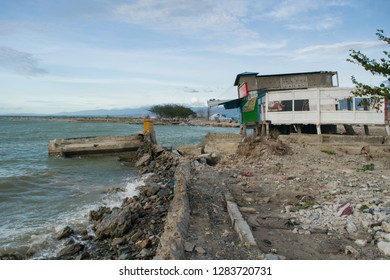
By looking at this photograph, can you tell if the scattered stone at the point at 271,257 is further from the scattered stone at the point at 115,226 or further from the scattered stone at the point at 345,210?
the scattered stone at the point at 115,226

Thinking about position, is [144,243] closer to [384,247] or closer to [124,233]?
[124,233]

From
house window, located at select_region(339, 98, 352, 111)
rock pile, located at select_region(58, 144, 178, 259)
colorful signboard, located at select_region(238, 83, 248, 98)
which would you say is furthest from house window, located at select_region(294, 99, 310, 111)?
rock pile, located at select_region(58, 144, 178, 259)

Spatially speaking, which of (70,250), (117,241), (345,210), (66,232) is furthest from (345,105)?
(70,250)

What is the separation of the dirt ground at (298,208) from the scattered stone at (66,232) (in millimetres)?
2901

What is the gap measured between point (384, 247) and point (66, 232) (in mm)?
6321

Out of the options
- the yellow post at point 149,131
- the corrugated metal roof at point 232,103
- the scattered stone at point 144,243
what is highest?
the corrugated metal roof at point 232,103

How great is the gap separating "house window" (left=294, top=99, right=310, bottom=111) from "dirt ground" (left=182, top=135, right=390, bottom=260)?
4.56 metres

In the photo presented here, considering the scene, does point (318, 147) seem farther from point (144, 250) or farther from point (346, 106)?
point (144, 250)

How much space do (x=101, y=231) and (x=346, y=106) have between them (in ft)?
43.8

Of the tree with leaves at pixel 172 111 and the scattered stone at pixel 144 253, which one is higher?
the tree with leaves at pixel 172 111

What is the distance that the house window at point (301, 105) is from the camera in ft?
52.0

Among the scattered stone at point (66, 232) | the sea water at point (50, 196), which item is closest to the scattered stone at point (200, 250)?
the sea water at point (50, 196)

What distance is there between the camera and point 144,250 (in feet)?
18.1
